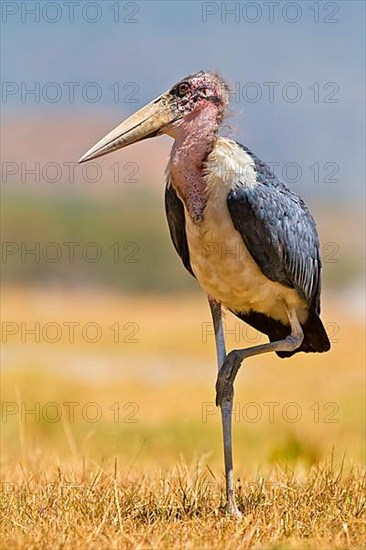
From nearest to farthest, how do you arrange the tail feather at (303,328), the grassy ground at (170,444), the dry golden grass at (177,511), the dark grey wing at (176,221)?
1. the dry golden grass at (177,511)
2. the grassy ground at (170,444)
3. the dark grey wing at (176,221)
4. the tail feather at (303,328)

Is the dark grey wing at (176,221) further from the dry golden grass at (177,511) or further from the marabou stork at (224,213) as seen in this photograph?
the dry golden grass at (177,511)

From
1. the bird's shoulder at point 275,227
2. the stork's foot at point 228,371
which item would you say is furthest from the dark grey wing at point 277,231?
the stork's foot at point 228,371

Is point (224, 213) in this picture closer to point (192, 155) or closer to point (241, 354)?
point (192, 155)

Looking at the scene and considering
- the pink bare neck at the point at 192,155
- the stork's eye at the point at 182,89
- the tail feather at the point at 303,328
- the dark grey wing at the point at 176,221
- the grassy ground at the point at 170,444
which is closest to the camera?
the grassy ground at the point at 170,444

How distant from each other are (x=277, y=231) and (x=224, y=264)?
0.32 meters

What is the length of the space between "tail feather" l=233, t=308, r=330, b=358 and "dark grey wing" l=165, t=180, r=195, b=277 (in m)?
0.50

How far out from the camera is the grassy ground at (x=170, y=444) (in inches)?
229

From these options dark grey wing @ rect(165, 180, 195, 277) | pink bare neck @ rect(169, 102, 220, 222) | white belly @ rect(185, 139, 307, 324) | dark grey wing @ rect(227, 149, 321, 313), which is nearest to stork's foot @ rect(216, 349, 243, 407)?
white belly @ rect(185, 139, 307, 324)

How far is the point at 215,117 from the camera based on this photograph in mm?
6422

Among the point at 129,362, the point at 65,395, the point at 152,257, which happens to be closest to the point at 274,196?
the point at 65,395

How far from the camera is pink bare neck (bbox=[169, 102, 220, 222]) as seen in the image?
629cm

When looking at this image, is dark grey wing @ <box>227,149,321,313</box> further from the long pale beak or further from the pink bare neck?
the long pale beak

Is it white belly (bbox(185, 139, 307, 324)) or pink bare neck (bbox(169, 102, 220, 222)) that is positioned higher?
pink bare neck (bbox(169, 102, 220, 222))

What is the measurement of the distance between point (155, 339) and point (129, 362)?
6.80m
